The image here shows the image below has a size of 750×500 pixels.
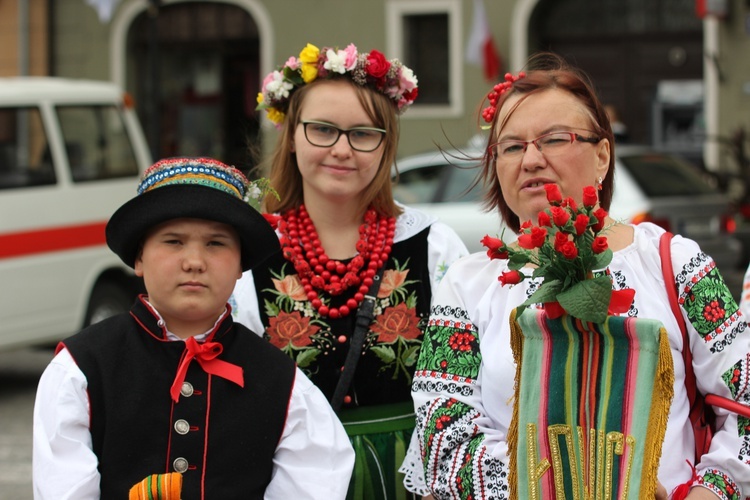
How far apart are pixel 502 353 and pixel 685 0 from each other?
48.2ft

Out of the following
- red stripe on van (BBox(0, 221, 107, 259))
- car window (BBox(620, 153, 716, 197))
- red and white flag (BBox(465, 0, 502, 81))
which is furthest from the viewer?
red and white flag (BBox(465, 0, 502, 81))

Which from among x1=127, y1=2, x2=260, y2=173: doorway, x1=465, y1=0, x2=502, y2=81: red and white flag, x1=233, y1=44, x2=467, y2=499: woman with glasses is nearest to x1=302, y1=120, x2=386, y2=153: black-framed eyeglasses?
x1=233, y1=44, x2=467, y2=499: woman with glasses

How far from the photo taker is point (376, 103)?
3.50m

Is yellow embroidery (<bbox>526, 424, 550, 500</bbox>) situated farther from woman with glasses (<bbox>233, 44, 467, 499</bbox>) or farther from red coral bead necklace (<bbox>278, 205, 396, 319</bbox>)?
red coral bead necklace (<bbox>278, 205, 396, 319</bbox>)

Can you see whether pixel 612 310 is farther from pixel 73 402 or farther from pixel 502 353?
pixel 73 402

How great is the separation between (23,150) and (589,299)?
710 cm

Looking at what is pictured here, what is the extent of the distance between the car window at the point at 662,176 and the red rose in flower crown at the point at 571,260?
6.99m

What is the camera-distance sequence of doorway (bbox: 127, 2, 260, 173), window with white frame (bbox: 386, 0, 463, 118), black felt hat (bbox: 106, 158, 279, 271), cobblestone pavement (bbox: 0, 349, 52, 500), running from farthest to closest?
1. doorway (bbox: 127, 2, 260, 173)
2. window with white frame (bbox: 386, 0, 463, 118)
3. cobblestone pavement (bbox: 0, 349, 52, 500)
4. black felt hat (bbox: 106, 158, 279, 271)

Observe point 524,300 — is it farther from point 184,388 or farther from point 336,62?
point 336,62

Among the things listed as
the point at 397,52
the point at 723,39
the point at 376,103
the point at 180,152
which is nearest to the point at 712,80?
the point at 723,39

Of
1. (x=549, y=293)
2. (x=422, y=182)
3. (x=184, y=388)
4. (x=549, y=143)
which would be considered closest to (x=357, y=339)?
(x=184, y=388)

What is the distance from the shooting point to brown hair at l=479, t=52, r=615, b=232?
280cm

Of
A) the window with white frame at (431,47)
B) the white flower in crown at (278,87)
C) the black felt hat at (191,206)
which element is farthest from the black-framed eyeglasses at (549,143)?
the window with white frame at (431,47)

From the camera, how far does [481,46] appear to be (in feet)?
52.2
